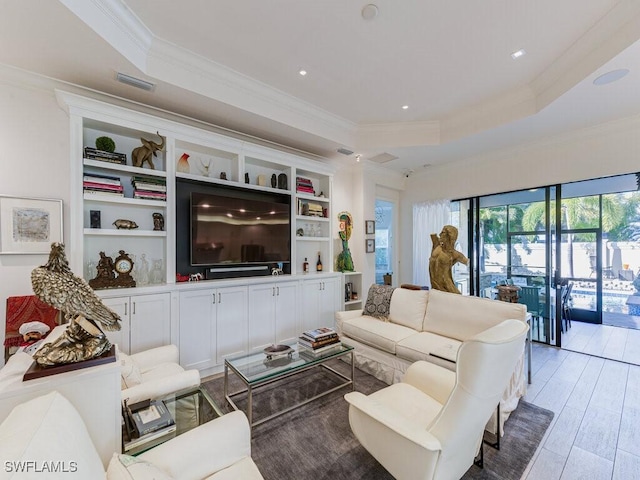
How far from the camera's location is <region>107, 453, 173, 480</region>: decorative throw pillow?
0.89m

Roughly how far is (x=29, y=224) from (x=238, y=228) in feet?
6.07

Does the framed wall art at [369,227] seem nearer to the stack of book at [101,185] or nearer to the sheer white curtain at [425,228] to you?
the sheer white curtain at [425,228]

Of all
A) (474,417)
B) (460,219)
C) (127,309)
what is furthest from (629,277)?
(127,309)

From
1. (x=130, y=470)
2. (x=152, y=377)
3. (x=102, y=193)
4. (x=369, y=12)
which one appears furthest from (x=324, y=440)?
(x=369, y=12)

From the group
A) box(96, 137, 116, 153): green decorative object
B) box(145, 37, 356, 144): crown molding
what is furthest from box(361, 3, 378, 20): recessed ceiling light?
box(96, 137, 116, 153): green decorative object

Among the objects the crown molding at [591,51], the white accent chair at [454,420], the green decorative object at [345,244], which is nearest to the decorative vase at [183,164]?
the green decorative object at [345,244]

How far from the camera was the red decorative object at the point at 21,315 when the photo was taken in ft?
7.27

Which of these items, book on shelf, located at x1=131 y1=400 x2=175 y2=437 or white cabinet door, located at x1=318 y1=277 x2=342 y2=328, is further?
white cabinet door, located at x1=318 y1=277 x2=342 y2=328

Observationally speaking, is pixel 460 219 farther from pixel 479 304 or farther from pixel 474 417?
pixel 474 417

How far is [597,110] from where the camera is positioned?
10.0 ft

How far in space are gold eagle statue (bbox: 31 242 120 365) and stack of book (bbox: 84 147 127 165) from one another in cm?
188

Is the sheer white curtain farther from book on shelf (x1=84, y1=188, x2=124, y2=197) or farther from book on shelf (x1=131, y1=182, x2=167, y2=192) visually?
book on shelf (x1=84, y1=188, x2=124, y2=197)

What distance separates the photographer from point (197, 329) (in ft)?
9.40

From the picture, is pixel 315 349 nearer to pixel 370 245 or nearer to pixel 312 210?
pixel 312 210
